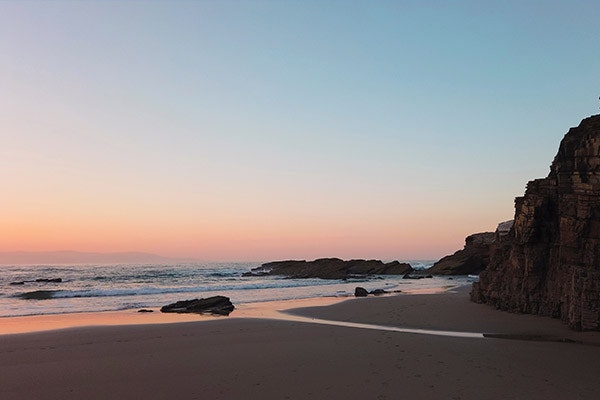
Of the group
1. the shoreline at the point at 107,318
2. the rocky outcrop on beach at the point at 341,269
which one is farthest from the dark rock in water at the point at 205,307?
the rocky outcrop on beach at the point at 341,269

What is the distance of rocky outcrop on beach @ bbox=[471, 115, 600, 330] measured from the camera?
1455 centimetres

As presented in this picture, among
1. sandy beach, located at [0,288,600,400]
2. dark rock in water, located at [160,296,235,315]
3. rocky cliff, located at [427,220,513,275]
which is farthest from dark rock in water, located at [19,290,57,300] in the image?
rocky cliff, located at [427,220,513,275]

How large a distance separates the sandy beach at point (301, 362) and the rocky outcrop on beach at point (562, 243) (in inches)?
38.5

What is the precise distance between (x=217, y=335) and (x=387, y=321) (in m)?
7.58

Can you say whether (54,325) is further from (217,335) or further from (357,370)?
(357,370)

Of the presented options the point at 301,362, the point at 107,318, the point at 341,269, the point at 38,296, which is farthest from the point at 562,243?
the point at 341,269

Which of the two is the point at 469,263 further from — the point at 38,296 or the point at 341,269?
the point at 38,296

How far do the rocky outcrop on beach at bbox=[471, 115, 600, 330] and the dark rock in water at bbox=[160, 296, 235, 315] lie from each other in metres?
13.7

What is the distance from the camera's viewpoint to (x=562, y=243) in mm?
16453

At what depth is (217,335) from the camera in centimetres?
1562

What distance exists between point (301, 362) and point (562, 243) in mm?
11433

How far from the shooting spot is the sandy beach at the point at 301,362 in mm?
8994

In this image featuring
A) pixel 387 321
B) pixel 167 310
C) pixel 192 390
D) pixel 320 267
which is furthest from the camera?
pixel 320 267

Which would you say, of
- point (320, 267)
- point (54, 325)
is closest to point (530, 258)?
point (54, 325)
